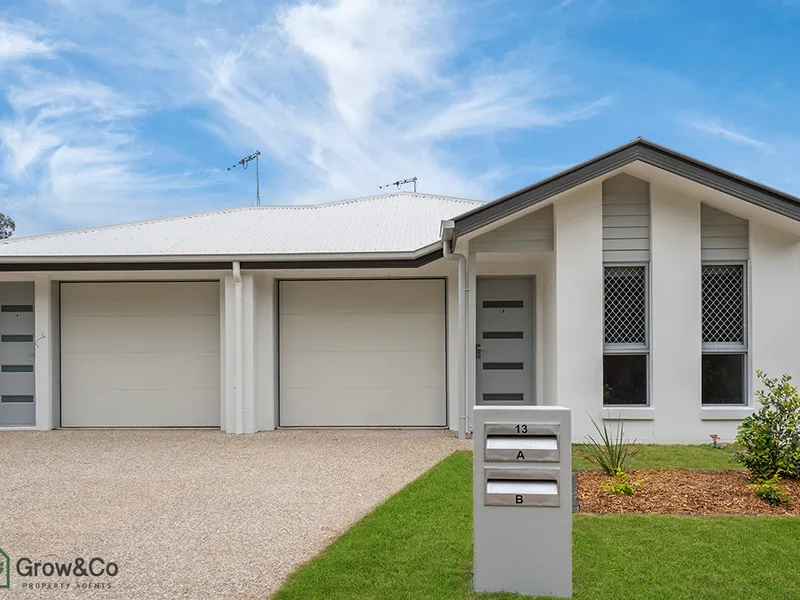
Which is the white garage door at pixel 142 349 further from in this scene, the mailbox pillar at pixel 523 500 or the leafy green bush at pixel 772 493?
the leafy green bush at pixel 772 493

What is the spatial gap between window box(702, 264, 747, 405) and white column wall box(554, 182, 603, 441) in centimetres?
158

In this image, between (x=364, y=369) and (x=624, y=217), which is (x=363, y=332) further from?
(x=624, y=217)

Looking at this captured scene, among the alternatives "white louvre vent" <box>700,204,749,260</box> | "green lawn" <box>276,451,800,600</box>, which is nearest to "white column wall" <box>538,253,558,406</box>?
"white louvre vent" <box>700,204,749,260</box>

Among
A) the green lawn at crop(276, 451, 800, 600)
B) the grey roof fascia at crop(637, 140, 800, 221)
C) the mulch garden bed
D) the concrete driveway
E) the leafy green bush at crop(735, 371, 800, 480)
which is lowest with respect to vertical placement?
the concrete driveway

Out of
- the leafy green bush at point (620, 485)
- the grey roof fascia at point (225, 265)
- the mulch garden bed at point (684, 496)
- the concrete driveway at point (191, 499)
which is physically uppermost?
the grey roof fascia at point (225, 265)

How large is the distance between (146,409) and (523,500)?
886cm

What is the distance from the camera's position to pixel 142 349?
10867mm

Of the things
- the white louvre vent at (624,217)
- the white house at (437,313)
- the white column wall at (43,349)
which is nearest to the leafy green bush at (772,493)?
the white house at (437,313)

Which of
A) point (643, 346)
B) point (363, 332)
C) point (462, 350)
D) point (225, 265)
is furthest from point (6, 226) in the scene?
point (643, 346)

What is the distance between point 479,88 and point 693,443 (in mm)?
9693

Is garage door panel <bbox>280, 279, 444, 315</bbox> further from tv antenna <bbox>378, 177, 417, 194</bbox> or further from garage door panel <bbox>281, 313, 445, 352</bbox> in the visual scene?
tv antenna <bbox>378, 177, 417, 194</bbox>

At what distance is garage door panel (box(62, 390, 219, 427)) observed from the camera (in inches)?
427

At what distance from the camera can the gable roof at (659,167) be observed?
816cm

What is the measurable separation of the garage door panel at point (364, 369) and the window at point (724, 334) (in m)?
4.07
